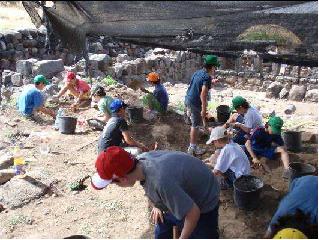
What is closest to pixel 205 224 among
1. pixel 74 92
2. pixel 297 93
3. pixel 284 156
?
pixel 284 156

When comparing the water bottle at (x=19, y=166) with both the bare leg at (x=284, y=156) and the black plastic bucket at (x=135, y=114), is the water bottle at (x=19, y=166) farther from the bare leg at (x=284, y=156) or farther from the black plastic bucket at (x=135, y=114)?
the bare leg at (x=284, y=156)

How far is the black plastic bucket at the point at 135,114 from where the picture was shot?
8.95 metres

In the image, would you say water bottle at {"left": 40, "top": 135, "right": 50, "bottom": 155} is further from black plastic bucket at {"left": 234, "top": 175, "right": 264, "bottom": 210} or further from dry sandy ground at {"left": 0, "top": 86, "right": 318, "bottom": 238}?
black plastic bucket at {"left": 234, "top": 175, "right": 264, "bottom": 210}

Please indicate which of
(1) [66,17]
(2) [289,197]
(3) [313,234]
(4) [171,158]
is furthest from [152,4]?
(3) [313,234]

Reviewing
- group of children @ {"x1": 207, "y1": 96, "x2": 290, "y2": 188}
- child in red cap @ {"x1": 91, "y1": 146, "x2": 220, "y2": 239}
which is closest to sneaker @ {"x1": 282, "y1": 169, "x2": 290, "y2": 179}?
group of children @ {"x1": 207, "y1": 96, "x2": 290, "y2": 188}

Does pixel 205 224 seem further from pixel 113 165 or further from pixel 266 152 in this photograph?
pixel 266 152

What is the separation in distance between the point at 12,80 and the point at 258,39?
26.5 feet

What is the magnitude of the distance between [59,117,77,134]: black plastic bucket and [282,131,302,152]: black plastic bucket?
3.83 metres

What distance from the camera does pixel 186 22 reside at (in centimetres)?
533

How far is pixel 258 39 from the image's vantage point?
5.75 meters

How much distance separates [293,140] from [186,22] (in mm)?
3274

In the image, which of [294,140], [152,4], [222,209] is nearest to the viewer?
[152,4]

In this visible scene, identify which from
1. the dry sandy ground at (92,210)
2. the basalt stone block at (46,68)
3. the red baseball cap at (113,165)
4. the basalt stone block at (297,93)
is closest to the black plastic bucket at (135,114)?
the dry sandy ground at (92,210)

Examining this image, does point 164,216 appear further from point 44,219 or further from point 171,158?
point 44,219
